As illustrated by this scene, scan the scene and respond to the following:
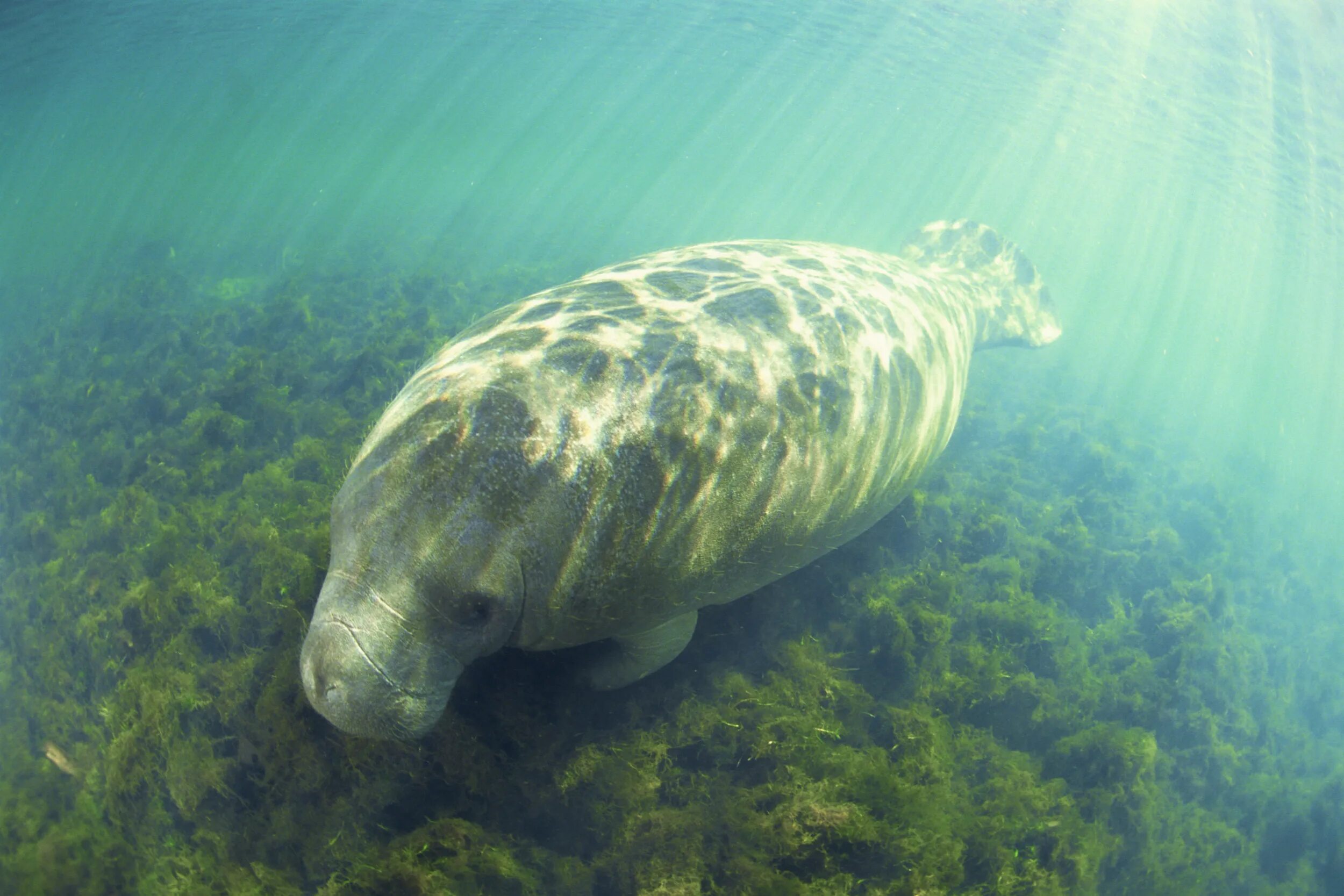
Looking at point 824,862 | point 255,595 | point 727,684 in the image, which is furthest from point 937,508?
point 255,595

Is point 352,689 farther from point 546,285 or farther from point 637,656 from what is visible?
point 546,285

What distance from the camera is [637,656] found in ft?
12.2

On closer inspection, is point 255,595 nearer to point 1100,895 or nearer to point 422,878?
point 422,878

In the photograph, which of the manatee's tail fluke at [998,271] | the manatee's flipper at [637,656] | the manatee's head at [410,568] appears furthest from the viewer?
the manatee's tail fluke at [998,271]

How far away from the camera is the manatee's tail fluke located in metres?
9.12

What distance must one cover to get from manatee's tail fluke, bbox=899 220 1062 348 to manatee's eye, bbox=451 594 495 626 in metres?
8.19

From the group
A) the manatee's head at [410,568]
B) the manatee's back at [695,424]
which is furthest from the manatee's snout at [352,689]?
the manatee's back at [695,424]

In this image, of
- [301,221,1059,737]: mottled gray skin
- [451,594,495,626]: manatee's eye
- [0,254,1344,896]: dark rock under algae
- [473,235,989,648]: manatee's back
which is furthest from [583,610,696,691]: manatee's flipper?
[451,594,495,626]: manatee's eye

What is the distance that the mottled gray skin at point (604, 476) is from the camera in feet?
8.07

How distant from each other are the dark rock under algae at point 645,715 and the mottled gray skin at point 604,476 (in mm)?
819

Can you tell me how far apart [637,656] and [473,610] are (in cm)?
141

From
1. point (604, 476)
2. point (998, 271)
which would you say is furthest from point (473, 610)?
point (998, 271)

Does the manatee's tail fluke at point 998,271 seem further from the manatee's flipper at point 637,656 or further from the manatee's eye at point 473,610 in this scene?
the manatee's eye at point 473,610

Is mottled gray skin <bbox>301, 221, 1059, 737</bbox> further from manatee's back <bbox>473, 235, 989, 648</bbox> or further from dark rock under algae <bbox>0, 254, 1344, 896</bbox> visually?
dark rock under algae <bbox>0, 254, 1344, 896</bbox>
